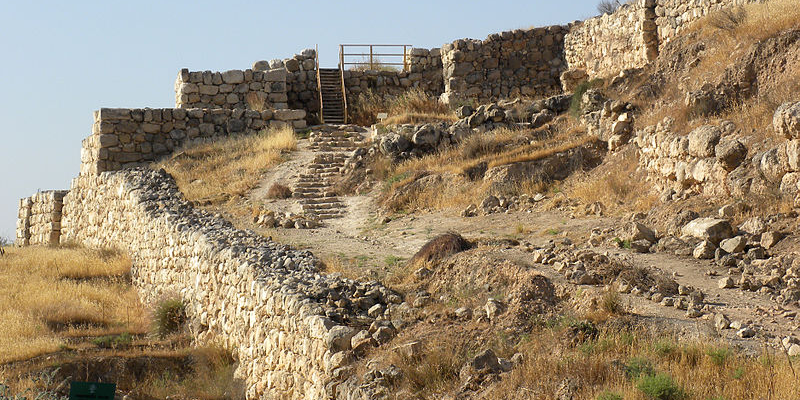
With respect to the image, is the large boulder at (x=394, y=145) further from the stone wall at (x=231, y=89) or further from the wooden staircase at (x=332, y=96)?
the stone wall at (x=231, y=89)

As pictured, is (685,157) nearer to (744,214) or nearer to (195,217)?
(744,214)

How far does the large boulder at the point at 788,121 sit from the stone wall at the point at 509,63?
15.2 m

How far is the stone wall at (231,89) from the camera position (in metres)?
24.3

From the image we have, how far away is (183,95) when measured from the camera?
79.2ft

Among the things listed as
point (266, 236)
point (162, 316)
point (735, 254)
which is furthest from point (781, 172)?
point (162, 316)

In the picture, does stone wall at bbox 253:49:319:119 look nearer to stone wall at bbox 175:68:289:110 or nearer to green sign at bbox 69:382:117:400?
stone wall at bbox 175:68:289:110

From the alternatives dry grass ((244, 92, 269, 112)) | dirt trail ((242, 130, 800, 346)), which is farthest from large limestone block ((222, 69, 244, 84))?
dirt trail ((242, 130, 800, 346))

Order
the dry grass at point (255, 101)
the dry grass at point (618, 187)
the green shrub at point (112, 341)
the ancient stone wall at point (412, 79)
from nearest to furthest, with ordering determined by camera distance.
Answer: the green shrub at point (112, 341), the dry grass at point (618, 187), the dry grass at point (255, 101), the ancient stone wall at point (412, 79)

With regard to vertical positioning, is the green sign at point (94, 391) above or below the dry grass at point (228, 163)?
below

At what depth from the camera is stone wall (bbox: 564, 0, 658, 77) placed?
62.3 feet

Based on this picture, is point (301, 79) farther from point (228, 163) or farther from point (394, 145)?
point (394, 145)

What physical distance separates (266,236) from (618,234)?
527 centimetres

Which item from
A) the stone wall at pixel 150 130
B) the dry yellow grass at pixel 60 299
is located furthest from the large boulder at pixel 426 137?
the dry yellow grass at pixel 60 299

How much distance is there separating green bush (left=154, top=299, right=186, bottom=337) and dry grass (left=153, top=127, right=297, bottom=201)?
4.24m
